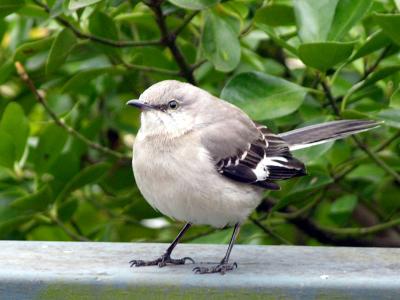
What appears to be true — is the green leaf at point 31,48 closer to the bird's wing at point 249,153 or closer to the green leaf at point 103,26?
the green leaf at point 103,26

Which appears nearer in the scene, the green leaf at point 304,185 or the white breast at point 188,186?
the white breast at point 188,186

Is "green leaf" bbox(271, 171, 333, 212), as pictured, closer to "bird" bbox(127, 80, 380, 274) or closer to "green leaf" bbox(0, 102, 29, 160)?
"bird" bbox(127, 80, 380, 274)

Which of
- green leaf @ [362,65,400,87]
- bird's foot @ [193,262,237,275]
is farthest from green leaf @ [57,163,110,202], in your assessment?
green leaf @ [362,65,400,87]

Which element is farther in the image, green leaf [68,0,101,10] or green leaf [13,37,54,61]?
green leaf [13,37,54,61]

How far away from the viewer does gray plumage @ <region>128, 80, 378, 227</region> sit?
3217mm

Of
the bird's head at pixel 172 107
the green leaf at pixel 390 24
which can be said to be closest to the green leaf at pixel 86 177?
the bird's head at pixel 172 107

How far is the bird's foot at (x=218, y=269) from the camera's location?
2900 millimetres

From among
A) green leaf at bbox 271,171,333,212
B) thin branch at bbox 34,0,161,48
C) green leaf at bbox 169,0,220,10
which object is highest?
green leaf at bbox 169,0,220,10

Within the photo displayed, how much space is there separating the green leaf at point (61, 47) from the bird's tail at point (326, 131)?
908 millimetres

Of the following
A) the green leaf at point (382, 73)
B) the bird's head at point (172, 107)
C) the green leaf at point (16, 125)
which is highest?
the green leaf at point (382, 73)

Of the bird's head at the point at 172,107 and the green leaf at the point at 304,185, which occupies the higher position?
the bird's head at the point at 172,107

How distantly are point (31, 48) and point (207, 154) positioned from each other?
2.80 ft

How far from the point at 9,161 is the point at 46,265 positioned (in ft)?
3.23

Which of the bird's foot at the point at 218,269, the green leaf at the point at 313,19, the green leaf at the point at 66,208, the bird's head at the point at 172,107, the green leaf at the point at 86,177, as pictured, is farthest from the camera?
the green leaf at the point at 66,208
